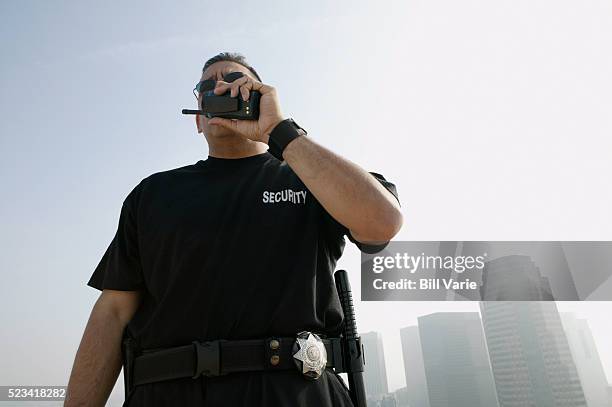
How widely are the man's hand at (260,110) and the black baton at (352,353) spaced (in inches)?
46.8

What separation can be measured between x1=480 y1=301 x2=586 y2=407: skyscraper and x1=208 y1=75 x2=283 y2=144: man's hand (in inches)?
5457

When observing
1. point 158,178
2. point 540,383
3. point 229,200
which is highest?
point 540,383

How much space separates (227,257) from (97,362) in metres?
1.11

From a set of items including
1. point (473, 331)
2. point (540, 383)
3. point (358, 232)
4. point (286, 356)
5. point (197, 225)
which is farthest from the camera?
point (473, 331)

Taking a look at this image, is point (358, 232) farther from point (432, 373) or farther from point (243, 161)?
point (432, 373)

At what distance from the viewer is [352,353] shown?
282cm

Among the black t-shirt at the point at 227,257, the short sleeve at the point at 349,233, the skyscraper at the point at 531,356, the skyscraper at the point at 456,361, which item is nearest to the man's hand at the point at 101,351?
the black t-shirt at the point at 227,257

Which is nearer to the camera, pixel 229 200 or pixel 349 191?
pixel 349 191

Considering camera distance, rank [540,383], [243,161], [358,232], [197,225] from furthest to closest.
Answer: [540,383] < [243,161] < [197,225] < [358,232]

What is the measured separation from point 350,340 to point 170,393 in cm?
108

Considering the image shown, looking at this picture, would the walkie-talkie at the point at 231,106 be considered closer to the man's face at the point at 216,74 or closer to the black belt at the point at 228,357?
the man's face at the point at 216,74

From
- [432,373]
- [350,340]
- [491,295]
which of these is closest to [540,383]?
[491,295]

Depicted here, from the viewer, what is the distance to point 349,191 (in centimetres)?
243

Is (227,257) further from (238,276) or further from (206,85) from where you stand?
(206,85)
